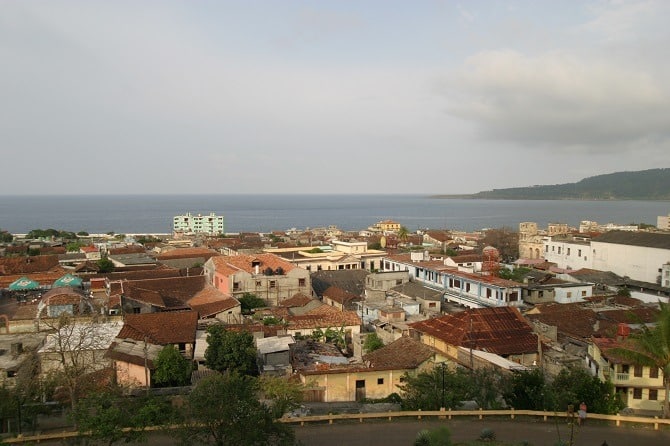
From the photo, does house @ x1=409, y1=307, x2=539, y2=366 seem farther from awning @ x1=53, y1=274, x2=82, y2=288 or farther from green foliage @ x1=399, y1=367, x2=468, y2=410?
awning @ x1=53, y1=274, x2=82, y2=288

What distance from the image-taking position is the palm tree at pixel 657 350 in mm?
16812

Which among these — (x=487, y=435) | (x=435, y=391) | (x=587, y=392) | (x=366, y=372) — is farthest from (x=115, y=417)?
(x=587, y=392)

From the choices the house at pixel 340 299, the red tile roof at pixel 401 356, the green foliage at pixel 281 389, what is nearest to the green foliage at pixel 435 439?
the green foliage at pixel 281 389

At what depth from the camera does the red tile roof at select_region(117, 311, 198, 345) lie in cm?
2364

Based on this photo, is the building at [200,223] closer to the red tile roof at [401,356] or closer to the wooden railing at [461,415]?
the red tile roof at [401,356]

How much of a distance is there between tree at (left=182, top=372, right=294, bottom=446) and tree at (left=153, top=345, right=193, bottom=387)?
849 centimetres

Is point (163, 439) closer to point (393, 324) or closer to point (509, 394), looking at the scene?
point (509, 394)

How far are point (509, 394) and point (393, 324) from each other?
11.0 metres

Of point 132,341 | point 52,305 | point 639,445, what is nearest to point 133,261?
point 52,305

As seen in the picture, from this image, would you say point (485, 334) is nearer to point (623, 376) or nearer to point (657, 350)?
point (623, 376)

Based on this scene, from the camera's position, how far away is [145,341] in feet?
73.7

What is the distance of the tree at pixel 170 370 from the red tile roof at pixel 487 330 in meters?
11.1

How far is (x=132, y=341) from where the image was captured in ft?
75.3

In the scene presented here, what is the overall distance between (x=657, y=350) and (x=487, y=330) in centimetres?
808
